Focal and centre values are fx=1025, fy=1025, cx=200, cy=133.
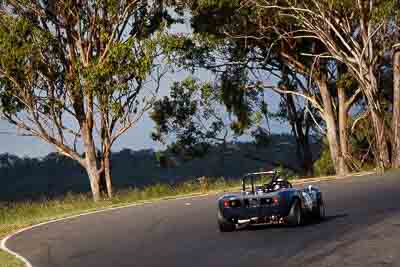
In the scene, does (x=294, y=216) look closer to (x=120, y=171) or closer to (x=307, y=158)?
(x=307, y=158)

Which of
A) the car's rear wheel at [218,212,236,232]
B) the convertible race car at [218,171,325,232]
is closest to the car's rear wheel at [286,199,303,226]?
the convertible race car at [218,171,325,232]

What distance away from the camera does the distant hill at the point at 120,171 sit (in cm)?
7188

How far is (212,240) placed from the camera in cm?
1725

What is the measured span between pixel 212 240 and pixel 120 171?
382ft

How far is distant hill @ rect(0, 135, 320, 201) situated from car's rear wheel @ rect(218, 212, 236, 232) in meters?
46.0

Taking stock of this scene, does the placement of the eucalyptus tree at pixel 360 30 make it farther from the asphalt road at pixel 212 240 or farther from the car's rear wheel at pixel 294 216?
the car's rear wheel at pixel 294 216

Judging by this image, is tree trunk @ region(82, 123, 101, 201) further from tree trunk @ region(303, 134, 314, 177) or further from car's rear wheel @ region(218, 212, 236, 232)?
car's rear wheel @ region(218, 212, 236, 232)

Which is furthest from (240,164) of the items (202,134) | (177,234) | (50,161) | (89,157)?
(177,234)

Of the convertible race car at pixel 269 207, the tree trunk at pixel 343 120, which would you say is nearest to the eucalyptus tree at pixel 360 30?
the tree trunk at pixel 343 120

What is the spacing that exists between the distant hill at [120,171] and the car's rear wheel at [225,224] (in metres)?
46.0

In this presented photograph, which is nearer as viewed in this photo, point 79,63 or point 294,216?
point 294,216

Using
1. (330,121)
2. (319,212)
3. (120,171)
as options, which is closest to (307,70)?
(330,121)

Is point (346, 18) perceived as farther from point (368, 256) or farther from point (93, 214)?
point (368, 256)

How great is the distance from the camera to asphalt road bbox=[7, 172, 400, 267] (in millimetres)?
13516
